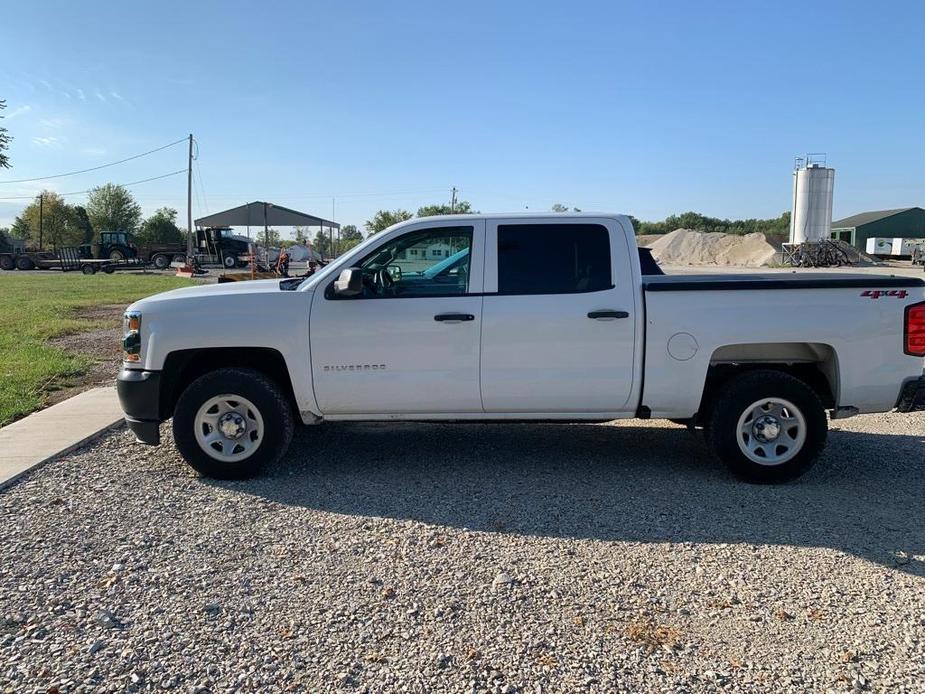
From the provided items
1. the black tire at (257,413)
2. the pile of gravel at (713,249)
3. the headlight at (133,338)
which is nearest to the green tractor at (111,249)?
the headlight at (133,338)

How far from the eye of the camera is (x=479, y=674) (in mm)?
2752

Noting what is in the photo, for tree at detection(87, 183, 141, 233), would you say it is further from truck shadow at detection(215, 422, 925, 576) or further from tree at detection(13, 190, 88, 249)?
truck shadow at detection(215, 422, 925, 576)

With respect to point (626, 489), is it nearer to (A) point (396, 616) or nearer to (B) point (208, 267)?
(A) point (396, 616)

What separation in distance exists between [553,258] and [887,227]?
80.4m

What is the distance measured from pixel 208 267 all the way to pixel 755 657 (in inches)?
1658

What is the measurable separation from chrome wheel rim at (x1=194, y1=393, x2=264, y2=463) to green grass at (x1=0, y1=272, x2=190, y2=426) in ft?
10.0

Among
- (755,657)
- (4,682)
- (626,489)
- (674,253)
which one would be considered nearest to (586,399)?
(626,489)

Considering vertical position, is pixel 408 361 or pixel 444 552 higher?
pixel 408 361

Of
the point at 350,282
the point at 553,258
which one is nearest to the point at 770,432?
the point at 553,258

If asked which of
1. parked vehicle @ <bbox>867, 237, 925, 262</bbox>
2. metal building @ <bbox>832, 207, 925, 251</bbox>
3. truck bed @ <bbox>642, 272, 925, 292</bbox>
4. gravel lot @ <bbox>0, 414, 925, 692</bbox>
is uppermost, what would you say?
metal building @ <bbox>832, 207, 925, 251</bbox>

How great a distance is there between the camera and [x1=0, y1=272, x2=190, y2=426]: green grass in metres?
7.66

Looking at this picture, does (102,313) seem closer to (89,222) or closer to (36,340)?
(36,340)

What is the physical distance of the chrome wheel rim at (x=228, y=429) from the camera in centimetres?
493

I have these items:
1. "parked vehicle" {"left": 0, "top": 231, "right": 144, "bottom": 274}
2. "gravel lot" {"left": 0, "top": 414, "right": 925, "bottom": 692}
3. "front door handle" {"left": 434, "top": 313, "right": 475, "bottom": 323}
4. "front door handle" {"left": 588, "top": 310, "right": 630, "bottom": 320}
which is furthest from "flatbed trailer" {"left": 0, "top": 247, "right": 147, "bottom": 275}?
"front door handle" {"left": 588, "top": 310, "right": 630, "bottom": 320}
